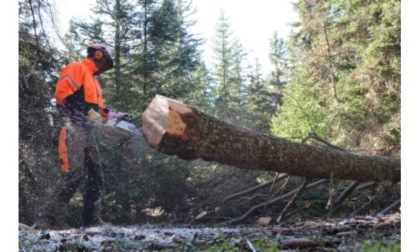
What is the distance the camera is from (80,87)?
8.06ft

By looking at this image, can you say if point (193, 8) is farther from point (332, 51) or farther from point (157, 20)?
point (332, 51)

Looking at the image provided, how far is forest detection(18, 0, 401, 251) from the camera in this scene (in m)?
1.78

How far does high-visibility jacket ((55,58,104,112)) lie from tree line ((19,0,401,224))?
62mm

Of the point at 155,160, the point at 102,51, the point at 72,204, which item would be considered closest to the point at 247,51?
the point at 102,51

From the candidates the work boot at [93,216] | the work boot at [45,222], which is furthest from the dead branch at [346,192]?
the work boot at [45,222]

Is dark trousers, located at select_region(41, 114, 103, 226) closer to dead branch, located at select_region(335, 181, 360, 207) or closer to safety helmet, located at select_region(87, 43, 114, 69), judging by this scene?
safety helmet, located at select_region(87, 43, 114, 69)

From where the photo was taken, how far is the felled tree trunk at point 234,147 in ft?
5.63

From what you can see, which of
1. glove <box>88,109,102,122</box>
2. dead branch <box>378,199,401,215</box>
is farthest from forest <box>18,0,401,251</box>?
glove <box>88,109,102,122</box>

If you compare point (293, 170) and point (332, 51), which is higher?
point (332, 51)

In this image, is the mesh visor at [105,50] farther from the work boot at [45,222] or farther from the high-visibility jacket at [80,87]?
the work boot at [45,222]

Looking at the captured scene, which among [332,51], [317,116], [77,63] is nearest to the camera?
[332,51]

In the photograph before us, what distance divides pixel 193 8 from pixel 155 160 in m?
1.13

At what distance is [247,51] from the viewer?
7.52 feet

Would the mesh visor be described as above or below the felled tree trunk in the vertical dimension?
above
